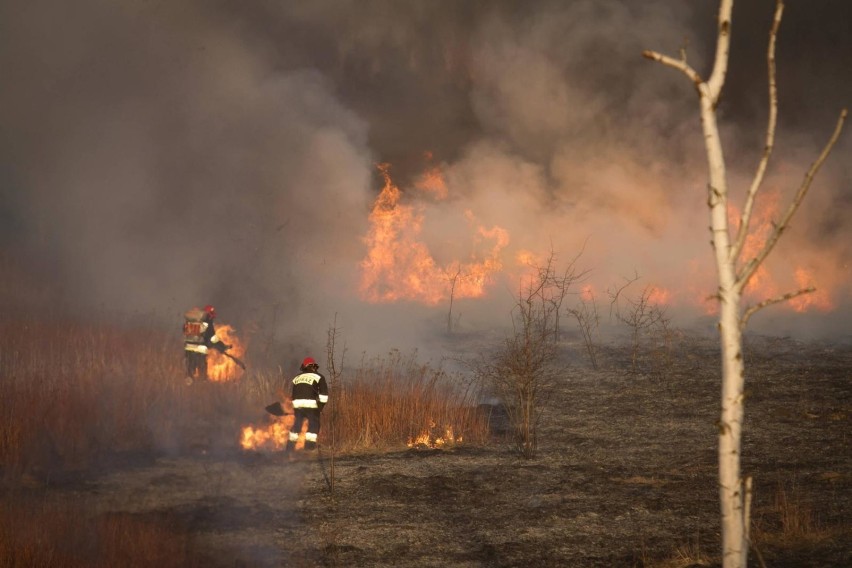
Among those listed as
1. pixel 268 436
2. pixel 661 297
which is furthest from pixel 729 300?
pixel 661 297

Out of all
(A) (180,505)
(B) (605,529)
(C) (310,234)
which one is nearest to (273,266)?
(C) (310,234)

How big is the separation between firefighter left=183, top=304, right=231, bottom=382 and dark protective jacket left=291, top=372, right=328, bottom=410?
13.3 ft

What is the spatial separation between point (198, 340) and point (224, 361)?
1672 millimetres

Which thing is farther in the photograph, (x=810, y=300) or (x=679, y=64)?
(x=810, y=300)

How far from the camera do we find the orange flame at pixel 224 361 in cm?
1515

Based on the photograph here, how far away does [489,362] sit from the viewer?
62.3 feet

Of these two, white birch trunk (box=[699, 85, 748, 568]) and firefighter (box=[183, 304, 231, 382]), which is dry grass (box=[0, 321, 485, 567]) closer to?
firefighter (box=[183, 304, 231, 382])

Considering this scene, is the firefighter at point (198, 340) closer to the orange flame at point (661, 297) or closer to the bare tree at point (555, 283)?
the bare tree at point (555, 283)

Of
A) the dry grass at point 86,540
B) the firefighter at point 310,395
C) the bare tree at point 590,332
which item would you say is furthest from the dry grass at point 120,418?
the bare tree at point 590,332

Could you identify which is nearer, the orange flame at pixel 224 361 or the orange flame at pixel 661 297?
the orange flame at pixel 224 361

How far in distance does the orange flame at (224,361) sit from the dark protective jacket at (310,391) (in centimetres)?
405

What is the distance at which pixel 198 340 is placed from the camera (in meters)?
14.4

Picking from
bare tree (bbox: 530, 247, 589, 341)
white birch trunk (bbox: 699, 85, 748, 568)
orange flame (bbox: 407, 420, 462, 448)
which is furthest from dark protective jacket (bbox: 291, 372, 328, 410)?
white birch trunk (bbox: 699, 85, 748, 568)

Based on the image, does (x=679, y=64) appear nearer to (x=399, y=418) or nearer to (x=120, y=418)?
(x=399, y=418)
